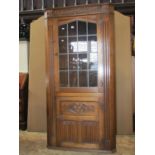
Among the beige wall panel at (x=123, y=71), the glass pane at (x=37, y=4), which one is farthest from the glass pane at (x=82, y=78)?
the glass pane at (x=37, y=4)

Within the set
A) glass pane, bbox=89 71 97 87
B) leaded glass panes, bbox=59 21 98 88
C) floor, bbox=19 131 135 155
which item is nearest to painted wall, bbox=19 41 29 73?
floor, bbox=19 131 135 155

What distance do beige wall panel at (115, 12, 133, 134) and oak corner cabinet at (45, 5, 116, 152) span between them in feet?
3.18

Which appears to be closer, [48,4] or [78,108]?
[78,108]

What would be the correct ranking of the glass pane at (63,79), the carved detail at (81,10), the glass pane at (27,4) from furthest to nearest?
the glass pane at (27,4) < the glass pane at (63,79) < the carved detail at (81,10)

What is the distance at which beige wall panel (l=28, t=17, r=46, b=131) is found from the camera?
436cm

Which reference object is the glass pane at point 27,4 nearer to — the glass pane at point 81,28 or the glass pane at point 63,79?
the glass pane at point 81,28

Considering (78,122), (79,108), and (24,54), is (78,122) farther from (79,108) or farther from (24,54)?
(24,54)

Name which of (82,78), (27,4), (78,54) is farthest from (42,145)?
(27,4)

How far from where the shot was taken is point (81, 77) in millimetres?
3248

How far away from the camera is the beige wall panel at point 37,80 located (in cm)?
436

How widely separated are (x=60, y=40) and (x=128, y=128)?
1.98 metres

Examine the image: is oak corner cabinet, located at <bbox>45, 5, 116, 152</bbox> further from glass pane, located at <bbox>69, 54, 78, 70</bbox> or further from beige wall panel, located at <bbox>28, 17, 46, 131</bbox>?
beige wall panel, located at <bbox>28, 17, 46, 131</bbox>

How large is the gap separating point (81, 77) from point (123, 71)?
122 centimetres
